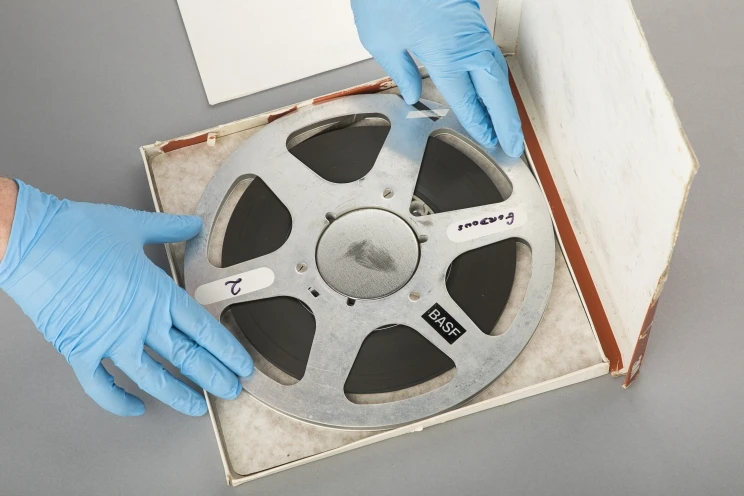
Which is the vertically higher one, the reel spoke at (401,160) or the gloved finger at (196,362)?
the reel spoke at (401,160)

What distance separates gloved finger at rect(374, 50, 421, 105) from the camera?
141 centimetres

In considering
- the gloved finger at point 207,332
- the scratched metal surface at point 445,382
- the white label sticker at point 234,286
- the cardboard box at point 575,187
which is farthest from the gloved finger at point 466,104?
the gloved finger at point 207,332

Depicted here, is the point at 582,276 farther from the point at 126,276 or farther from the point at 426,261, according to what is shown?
the point at 126,276

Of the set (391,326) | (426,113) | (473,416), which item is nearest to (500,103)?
(426,113)

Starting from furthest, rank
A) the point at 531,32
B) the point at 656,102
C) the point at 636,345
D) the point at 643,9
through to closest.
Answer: the point at 643,9
the point at 531,32
the point at 636,345
the point at 656,102

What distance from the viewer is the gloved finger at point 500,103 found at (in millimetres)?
1379

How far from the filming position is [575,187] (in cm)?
138

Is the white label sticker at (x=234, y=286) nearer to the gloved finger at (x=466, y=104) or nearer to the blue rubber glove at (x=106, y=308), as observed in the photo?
the blue rubber glove at (x=106, y=308)

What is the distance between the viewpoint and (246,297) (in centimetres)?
137

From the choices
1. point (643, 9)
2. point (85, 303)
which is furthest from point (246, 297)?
point (643, 9)

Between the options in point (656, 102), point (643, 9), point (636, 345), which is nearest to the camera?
point (656, 102)

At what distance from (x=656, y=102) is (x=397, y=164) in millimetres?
600

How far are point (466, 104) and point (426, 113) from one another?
0.11 meters

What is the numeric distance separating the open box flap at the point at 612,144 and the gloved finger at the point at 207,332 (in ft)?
2.12
